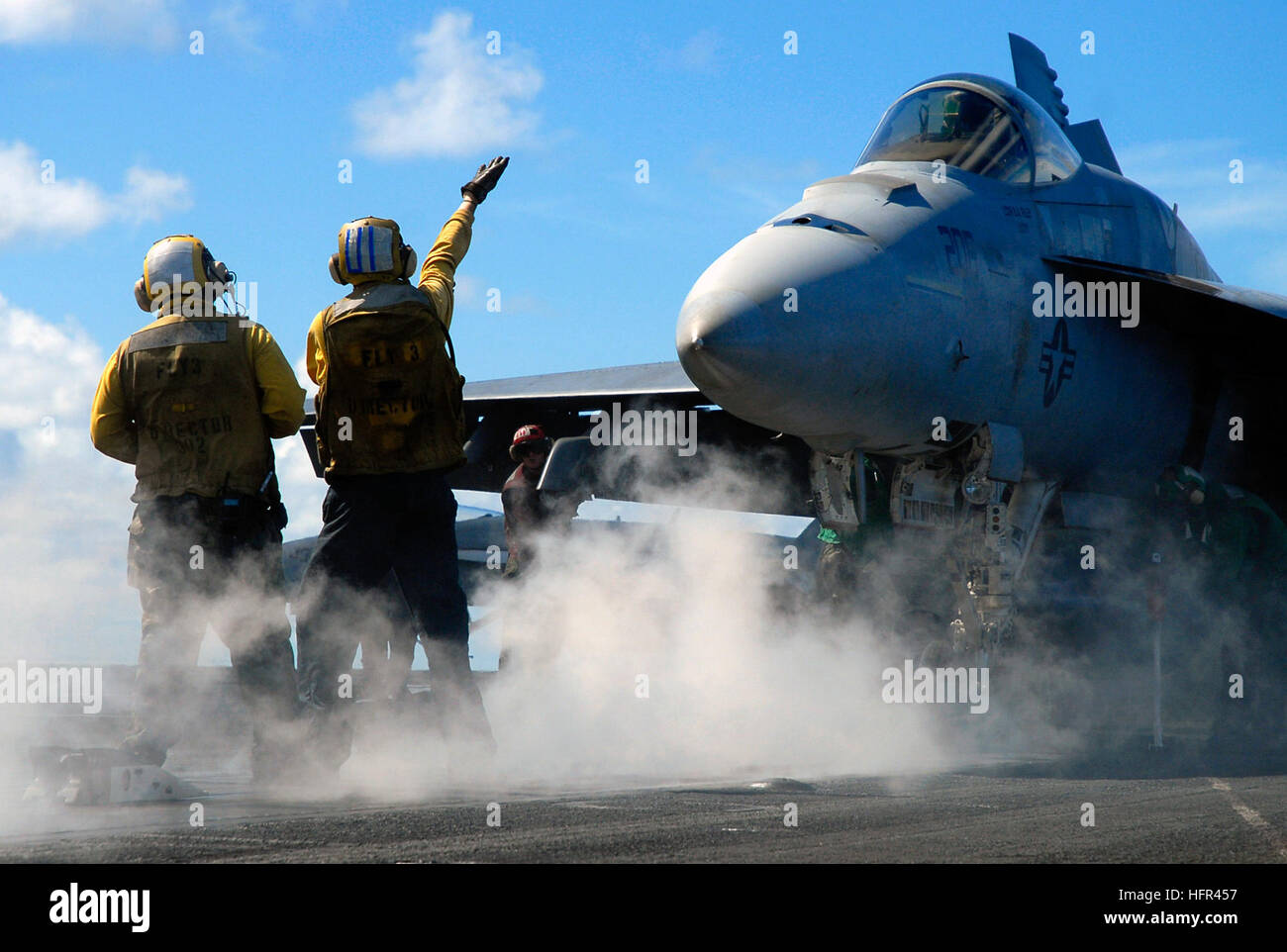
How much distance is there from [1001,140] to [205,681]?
603cm

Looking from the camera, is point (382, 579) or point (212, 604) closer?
point (212, 604)

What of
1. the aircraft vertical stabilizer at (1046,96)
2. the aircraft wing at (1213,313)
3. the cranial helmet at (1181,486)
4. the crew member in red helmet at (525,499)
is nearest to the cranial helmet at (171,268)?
the crew member in red helmet at (525,499)

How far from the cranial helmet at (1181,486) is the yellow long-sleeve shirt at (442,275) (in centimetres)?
544

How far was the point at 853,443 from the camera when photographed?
7.86 meters

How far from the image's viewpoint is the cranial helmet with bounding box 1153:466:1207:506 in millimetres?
9484

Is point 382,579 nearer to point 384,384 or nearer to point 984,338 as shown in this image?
point 384,384

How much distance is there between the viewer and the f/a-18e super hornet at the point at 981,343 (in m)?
6.99

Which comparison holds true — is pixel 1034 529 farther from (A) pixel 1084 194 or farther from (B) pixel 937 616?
(A) pixel 1084 194

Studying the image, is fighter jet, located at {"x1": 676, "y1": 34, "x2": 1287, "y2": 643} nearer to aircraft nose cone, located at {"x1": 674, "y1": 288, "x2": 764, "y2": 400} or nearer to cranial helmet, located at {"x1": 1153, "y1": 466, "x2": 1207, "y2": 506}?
aircraft nose cone, located at {"x1": 674, "y1": 288, "x2": 764, "y2": 400}

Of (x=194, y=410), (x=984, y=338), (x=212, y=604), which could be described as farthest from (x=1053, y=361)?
(x=212, y=604)

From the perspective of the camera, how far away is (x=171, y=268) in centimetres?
637

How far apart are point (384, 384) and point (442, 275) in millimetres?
754

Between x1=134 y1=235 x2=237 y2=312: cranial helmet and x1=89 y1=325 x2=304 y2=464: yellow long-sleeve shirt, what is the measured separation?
28cm

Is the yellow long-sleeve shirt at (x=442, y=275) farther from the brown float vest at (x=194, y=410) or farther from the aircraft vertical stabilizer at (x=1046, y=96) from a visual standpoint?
the aircraft vertical stabilizer at (x=1046, y=96)
